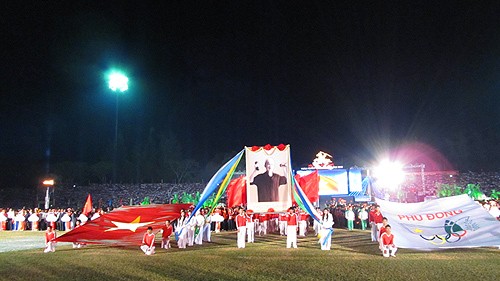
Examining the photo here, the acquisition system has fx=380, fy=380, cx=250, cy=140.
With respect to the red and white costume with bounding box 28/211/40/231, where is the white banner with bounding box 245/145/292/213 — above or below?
above

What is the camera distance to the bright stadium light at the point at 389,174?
40312mm

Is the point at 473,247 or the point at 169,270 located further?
the point at 473,247

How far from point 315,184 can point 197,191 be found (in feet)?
78.2

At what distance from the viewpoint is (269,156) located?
56.2 ft

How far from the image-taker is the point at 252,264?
12156mm

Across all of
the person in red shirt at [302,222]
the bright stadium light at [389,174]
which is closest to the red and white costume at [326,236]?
the person in red shirt at [302,222]

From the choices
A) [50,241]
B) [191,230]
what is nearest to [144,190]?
[191,230]

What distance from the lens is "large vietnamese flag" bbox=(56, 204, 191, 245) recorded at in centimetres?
1591

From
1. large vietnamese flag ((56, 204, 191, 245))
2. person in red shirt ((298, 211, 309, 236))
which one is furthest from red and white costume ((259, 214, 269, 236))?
large vietnamese flag ((56, 204, 191, 245))

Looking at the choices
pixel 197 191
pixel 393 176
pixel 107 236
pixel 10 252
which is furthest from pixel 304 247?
pixel 197 191

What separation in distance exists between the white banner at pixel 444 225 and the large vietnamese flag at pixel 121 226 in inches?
395

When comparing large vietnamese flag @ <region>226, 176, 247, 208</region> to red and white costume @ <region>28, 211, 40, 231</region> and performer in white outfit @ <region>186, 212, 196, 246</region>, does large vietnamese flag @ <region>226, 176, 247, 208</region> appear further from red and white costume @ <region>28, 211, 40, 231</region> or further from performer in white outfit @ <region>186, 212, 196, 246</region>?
red and white costume @ <region>28, 211, 40, 231</region>

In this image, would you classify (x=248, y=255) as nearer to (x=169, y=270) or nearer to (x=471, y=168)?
(x=169, y=270)

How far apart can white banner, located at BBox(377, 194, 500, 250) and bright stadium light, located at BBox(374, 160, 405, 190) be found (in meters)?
25.7
